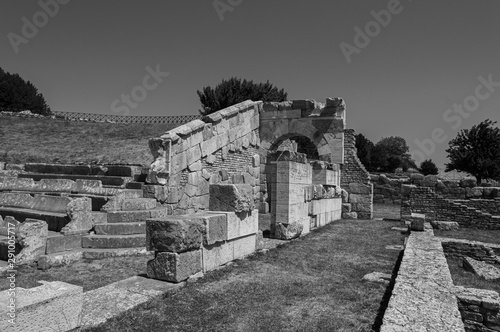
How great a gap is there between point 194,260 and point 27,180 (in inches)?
325

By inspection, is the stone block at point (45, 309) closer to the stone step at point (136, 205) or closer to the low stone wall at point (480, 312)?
the low stone wall at point (480, 312)

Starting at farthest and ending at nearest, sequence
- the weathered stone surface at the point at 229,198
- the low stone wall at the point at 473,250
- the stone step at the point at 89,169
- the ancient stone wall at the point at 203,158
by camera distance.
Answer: the stone step at the point at 89,169 → the ancient stone wall at the point at 203,158 → the low stone wall at the point at 473,250 → the weathered stone surface at the point at 229,198

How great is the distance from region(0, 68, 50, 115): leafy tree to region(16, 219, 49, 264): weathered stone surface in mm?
37920

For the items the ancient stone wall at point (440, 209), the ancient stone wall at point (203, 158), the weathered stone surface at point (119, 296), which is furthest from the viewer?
the ancient stone wall at point (440, 209)

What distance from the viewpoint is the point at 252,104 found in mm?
14531

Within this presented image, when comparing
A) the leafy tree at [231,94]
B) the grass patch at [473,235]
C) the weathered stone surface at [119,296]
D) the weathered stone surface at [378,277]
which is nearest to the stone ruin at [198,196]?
the weathered stone surface at [119,296]

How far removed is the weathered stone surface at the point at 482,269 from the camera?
6637 mm

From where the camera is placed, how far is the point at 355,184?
49.5ft

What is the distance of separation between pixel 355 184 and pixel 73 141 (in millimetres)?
16810

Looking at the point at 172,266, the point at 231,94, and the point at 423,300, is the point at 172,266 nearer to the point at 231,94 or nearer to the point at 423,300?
the point at 423,300

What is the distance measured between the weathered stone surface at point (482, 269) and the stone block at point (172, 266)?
533cm

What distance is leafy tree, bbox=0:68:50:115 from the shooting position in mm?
39125

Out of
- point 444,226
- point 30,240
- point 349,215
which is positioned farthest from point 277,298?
point 349,215

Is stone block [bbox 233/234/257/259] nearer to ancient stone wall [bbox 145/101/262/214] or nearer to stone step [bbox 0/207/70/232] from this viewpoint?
stone step [bbox 0/207/70/232]
